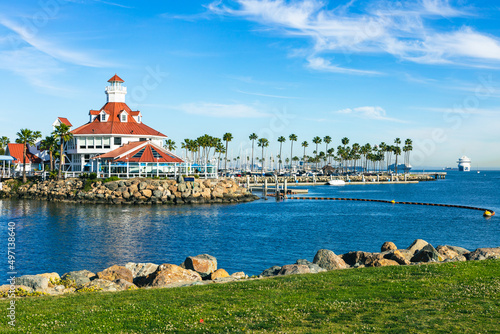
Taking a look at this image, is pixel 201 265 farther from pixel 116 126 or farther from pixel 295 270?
pixel 116 126

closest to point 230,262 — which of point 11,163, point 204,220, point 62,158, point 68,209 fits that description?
point 204,220

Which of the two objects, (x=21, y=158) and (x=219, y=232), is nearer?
(x=219, y=232)

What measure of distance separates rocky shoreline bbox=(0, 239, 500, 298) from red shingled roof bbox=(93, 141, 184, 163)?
2242 inches

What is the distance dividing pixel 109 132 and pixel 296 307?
3341 inches

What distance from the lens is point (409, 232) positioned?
168 ft

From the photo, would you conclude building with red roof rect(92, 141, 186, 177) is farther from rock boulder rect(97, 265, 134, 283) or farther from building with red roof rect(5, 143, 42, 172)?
rock boulder rect(97, 265, 134, 283)

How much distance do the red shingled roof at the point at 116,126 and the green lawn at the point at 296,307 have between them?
80.1 metres

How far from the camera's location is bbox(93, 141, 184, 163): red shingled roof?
8162cm

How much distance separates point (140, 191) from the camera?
76.6 meters

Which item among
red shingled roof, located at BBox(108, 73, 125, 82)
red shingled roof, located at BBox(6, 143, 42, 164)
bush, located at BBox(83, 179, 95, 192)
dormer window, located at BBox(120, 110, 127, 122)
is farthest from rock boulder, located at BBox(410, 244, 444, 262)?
red shingled roof, located at BBox(6, 143, 42, 164)

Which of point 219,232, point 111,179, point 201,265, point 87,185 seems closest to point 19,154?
point 87,185

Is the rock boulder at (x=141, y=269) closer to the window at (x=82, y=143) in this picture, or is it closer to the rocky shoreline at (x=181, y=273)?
the rocky shoreline at (x=181, y=273)

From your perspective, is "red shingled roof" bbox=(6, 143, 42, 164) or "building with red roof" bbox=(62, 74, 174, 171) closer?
"building with red roof" bbox=(62, 74, 174, 171)

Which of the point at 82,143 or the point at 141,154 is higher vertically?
the point at 82,143
